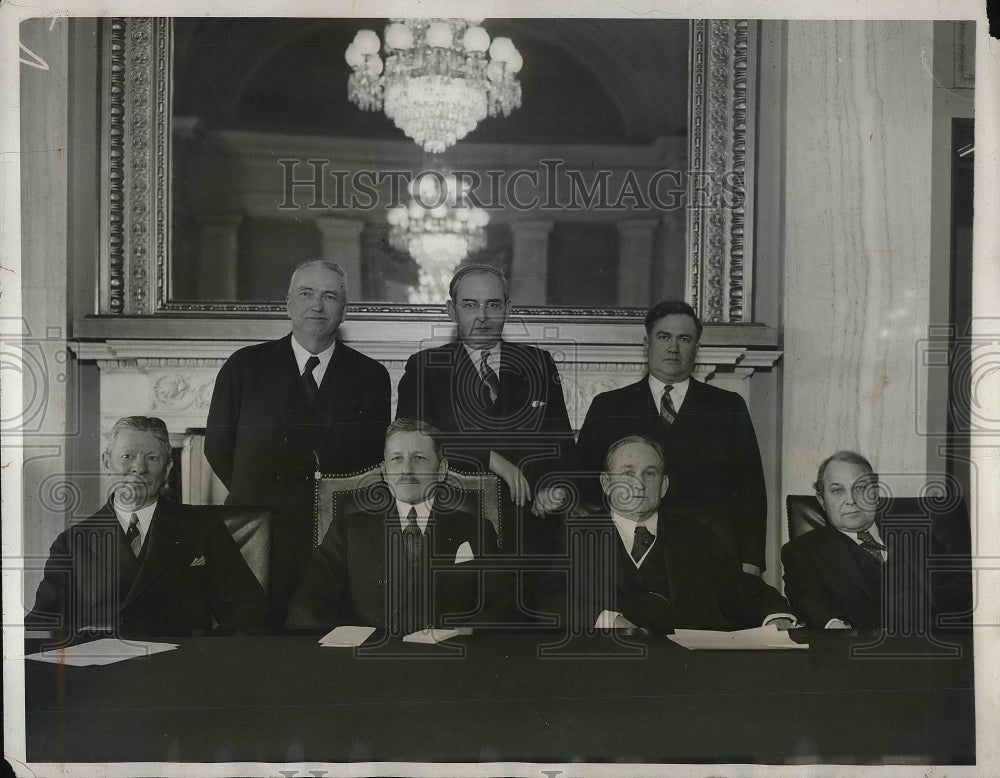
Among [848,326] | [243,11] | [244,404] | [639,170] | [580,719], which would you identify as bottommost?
[580,719]

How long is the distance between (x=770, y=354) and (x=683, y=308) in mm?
416

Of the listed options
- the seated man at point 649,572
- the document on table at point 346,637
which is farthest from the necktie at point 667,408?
the document on table at point 346,637

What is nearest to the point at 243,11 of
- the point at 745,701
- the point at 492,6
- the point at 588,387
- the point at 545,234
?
the point at 492,6

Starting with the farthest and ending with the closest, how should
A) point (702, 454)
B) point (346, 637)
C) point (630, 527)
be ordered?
point (702, 454), point (630, 527), point (346, 637)

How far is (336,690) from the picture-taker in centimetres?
347

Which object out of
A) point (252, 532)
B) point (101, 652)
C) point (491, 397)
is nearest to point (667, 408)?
point (491, 397)

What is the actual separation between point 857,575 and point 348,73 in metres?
2.81

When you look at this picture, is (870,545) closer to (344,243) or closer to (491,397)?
(491,397)

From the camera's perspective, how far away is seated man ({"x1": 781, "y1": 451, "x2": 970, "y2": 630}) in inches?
146

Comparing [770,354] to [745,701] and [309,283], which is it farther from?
[309,283]

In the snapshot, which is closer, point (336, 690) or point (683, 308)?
point (336, 690)

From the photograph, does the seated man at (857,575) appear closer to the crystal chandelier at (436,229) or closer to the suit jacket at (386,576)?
the suit jacket at (386,576)

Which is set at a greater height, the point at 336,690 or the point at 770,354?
the point at 770,354

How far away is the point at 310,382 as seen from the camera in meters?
3.76
